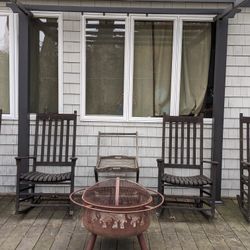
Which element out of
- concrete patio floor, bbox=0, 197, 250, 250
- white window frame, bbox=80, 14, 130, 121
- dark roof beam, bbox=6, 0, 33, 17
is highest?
dark roof beam, bbox=6, 0, 33, 17

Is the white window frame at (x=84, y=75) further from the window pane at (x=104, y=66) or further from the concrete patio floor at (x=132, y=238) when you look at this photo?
the concrete patio floor at (x=132, y=238)

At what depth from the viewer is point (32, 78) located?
4.71m

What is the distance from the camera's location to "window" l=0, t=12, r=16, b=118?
15.2 feet

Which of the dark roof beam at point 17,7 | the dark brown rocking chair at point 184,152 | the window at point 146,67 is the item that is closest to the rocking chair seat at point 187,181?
the dark brown rocking chair at point 184,152

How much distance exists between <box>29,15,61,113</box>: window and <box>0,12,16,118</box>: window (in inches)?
8.9

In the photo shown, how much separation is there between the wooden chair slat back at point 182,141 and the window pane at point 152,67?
322 millimetres

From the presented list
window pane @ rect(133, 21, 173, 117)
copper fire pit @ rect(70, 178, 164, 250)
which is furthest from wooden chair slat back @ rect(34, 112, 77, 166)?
copper fire pit @ rect(70, 178, 164, 250)

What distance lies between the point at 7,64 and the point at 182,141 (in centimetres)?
235

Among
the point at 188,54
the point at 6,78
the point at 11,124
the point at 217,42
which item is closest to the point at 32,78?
the point at 6,78

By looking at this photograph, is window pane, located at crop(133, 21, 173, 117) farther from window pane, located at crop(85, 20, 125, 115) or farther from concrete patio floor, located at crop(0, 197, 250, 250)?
concrete patio floor, located at crop(0, 197, 250, 250)

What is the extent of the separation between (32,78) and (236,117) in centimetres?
258

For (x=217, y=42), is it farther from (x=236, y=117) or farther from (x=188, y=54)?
(x=236, y=117)

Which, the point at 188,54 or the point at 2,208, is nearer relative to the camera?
the point at 2,208

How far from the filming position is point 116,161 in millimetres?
4508
